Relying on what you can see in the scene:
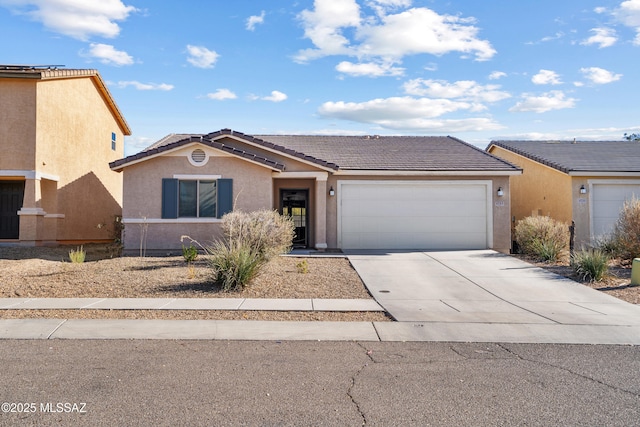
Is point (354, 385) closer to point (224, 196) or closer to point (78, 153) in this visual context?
point (224, 196)

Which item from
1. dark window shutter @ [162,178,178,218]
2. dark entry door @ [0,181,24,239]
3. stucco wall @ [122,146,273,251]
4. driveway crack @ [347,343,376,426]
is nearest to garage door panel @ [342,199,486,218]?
stucco wall @ [122,146,273,251]

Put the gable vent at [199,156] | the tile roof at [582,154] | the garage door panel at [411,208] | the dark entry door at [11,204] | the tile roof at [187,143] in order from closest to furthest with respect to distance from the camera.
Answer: the tile roof at [187,143] → the gable vent at [199,156] → the garage door panel at [411,208] → the dark entry door at [11,204] → the tile roof at [582,154]

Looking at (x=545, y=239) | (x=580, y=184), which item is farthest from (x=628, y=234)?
(x=580, y=184)

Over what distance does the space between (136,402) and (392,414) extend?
2.48 m

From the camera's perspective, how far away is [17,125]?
16438mm

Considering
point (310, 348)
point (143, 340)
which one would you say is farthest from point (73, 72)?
point (310, 348)

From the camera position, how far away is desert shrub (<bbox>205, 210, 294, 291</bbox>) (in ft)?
33.3

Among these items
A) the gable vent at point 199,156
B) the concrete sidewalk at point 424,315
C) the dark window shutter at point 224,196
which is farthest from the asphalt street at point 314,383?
the gable vent at point 199,156

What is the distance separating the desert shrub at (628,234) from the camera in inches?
527

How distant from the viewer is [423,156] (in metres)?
18.6

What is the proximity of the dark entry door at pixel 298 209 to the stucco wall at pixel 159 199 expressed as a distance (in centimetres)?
237

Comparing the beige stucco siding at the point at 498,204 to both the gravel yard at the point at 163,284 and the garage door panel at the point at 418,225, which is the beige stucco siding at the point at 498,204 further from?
the gravel yard at the point at 163,284

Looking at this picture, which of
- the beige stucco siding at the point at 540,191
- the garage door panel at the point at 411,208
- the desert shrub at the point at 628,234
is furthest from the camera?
the beige stucco siding at the point at 540,191

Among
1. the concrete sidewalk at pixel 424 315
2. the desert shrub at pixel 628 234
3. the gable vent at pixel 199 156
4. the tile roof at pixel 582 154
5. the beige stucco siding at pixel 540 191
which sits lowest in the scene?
the concrete sidewalk at pixel 424 315
